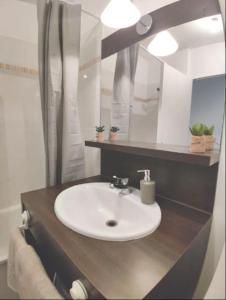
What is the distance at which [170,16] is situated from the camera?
94cm

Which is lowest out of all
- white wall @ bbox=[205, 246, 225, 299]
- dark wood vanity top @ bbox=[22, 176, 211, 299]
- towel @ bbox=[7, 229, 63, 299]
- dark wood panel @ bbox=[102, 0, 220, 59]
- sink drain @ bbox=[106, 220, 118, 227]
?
towel @ bbox=[7, 229, 63, 299]

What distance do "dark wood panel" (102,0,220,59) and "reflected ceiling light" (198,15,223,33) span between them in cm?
2

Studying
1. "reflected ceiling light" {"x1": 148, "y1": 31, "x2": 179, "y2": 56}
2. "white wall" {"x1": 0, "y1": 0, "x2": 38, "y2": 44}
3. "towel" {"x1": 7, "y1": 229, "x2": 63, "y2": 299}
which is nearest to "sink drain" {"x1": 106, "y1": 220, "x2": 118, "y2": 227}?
"towel" {"x1": 7, "y1": 229, "x2": 63, "y2": 299}

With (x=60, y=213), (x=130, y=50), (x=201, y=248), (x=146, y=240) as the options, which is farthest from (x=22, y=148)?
(x=201, y=248)

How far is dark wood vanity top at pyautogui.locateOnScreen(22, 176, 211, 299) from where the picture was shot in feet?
1.52

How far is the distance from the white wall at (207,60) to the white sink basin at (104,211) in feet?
2.11

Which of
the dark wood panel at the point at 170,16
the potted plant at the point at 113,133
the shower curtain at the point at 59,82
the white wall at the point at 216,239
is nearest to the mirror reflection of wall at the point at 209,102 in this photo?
the white wall at the point at 216,239

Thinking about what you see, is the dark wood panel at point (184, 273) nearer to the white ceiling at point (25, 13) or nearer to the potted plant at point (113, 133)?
the potted plant at point (113, 133)

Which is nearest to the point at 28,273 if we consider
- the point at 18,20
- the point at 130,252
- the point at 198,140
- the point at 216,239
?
the point at 130,252

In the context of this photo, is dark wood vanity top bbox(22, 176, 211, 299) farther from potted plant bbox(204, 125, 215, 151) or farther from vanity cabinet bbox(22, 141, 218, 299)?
potted plant bbox(204, 125, 215, 151)

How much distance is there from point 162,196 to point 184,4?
97 cm

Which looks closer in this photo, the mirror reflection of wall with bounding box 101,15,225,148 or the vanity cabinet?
the vanity cabinet

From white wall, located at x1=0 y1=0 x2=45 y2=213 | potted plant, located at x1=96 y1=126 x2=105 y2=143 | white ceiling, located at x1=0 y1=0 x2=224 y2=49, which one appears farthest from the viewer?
white wall, located at x1=0 y1=0 x2=45 y2=213

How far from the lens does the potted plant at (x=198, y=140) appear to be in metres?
0.75
